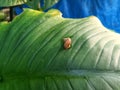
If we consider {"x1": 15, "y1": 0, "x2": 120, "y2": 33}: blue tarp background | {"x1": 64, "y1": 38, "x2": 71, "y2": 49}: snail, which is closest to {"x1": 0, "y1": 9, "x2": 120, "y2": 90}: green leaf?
{"x1": 64, "y1": 38, "x2": 71, "y2": 49}: snail

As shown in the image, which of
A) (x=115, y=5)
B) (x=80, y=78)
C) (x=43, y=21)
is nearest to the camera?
(x=80, y=78)

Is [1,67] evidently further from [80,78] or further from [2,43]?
[80,78]

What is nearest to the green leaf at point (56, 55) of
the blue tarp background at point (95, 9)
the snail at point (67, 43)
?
the snail at point (67, 43)

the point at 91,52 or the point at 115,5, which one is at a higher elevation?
the point at 91,52

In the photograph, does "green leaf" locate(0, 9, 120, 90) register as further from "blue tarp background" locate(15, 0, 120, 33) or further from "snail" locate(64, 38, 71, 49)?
"blue tarp background" locate(15, 0, 120, 33)

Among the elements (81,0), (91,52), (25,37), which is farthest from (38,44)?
(81,0)
